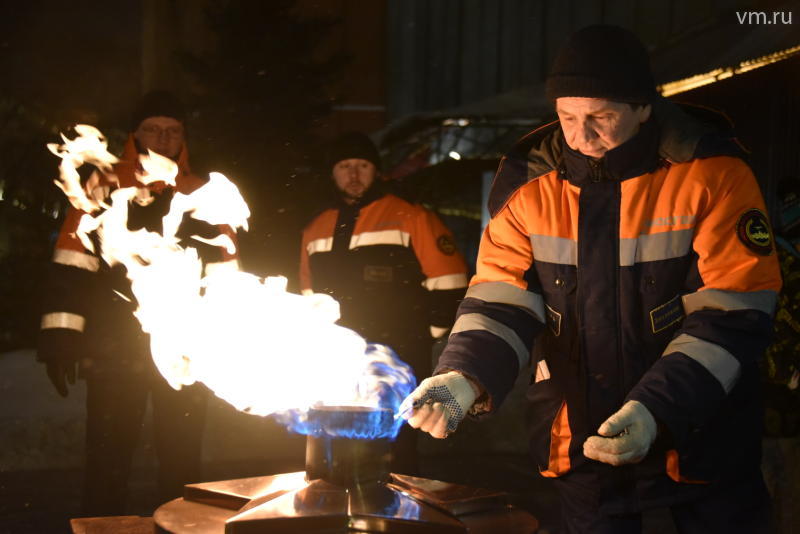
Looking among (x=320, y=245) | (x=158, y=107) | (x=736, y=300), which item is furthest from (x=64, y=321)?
(x=736, y=300)

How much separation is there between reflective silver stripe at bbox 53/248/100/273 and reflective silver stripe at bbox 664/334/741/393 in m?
3.55

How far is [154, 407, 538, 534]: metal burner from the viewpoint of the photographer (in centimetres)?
258

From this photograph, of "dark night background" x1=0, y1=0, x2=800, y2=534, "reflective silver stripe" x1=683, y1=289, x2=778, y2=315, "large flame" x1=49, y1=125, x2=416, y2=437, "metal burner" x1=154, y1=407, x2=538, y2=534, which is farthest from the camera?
"dark night background" x1=0, y1=0, x2=800, y2=534

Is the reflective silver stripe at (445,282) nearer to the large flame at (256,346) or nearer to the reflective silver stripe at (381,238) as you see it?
the reflective silver stripe at (381,238)

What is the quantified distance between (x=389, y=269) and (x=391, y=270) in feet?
0.05

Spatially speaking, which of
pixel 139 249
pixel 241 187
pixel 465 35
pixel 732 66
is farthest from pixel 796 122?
pixel 465 35

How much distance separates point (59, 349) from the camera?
522 centimetres

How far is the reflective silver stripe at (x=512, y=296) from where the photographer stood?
10.1 feet

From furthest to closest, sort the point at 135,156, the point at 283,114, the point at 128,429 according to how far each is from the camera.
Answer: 1. the point at 283,114
2. the point at 135,156
3. the point at 128,429

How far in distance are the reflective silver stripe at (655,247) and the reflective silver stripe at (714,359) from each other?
0.27m

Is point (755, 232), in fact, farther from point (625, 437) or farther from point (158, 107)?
point (158, 107)

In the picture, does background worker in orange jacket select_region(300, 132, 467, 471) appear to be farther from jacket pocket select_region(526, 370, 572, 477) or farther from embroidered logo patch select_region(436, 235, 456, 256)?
jacket pocket select_region(526, 370, 572, 477)

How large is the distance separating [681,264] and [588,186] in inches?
14.4

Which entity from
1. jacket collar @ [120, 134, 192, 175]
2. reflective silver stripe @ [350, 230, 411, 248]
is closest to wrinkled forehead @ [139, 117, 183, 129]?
→ jacket collar @ [120, 134, 192, 175]
